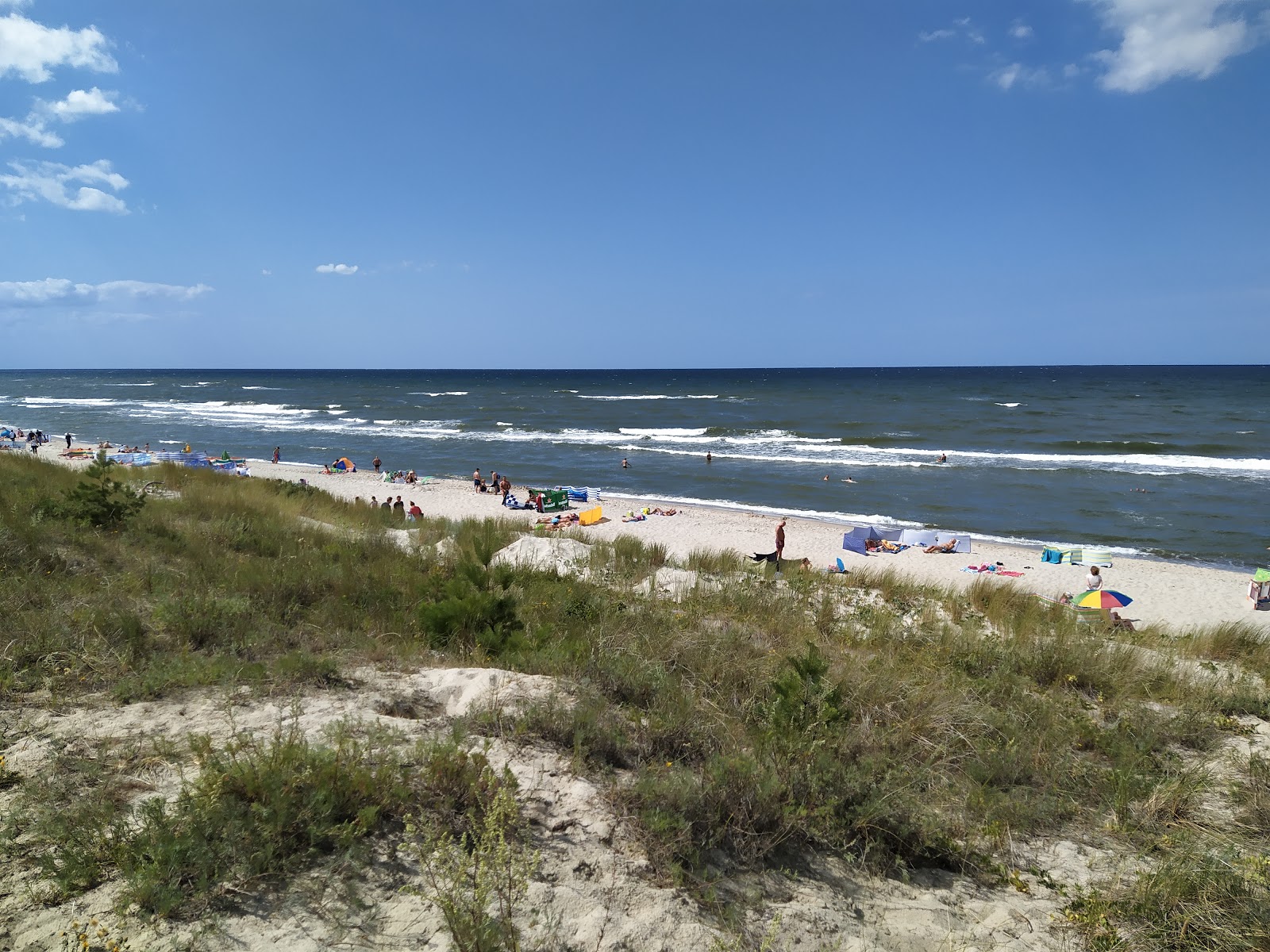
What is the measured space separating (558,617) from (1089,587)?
11606 millimetres

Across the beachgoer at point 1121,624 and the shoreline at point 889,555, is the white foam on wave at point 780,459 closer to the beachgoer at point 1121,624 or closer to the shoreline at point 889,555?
the shoreline at point 889,555

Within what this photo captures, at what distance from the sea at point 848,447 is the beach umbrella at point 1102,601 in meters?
9.03

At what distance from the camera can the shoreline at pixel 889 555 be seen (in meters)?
14.0

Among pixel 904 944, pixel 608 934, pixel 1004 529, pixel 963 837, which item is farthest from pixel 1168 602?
pixel 608 934

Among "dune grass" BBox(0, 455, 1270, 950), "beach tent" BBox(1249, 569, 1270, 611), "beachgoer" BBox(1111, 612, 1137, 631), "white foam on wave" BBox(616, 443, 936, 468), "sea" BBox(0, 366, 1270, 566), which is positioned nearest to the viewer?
"dune grass" BBox(0, 455, 1270, 950)

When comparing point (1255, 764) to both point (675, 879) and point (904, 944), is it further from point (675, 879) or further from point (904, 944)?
point (675, 879)

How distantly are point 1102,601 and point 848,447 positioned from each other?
28.8m

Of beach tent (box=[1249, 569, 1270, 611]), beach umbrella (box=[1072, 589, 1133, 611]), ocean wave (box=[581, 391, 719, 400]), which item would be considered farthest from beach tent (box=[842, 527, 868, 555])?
ocean wave (box=[581, 391, 719, 400])

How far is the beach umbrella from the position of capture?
38.6ft

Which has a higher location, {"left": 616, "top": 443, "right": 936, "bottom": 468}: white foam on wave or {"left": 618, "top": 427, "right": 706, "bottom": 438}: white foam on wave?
{"left": 618, "top": 427, "right": 706, "bottom": 438}: white foam on wave

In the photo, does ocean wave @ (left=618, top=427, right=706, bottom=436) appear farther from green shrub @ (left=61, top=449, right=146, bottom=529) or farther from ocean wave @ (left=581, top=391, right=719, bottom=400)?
green shrub @ (left=61, top=449, right=146, bottom=529)

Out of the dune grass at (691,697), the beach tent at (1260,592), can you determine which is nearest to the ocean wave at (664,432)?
the beach tent at (1260,592)

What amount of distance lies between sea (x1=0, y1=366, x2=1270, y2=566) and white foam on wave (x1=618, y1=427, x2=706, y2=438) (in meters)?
0.23

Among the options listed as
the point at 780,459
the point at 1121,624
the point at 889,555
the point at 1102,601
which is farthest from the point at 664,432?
the point at 1121,624
